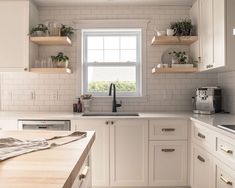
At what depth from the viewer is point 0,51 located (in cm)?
331

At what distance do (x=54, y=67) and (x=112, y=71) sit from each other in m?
0.81

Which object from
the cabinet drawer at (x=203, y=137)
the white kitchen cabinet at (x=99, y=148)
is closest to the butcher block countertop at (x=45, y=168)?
the cabinet drawer at (x=203, y=137)

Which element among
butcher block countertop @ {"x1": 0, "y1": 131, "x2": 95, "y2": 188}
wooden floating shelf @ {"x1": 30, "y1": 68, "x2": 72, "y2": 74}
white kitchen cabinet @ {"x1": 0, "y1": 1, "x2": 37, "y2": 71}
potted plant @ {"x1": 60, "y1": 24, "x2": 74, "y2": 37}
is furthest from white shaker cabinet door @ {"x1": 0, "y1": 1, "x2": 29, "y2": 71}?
butcher block countertop @ {"x1": 0, "y1": 131, "x2": 95, "y2": 188}

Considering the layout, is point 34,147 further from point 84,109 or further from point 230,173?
point 84,109

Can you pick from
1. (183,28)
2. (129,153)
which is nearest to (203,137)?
(129,153)

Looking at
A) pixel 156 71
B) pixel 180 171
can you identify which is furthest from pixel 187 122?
pixel 156 71

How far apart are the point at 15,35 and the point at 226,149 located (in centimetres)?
269

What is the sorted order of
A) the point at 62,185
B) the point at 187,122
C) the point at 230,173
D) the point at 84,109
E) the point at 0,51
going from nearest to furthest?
1. the point at 62,185
2. the point at 230,173
3. the point at 187,122
4. the point at 0,51
5. the point at 84,109

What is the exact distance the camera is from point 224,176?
1.93m

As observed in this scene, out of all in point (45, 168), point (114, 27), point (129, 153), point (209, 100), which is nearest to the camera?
point (45, 168)

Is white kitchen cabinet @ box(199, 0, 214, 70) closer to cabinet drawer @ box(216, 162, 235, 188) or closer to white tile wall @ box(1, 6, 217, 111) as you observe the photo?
white tile wall @ box(1, 6, 217, 111)

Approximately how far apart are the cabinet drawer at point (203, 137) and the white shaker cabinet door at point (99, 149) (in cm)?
94

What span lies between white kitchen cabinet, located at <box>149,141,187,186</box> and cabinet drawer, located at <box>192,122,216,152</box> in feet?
0.84

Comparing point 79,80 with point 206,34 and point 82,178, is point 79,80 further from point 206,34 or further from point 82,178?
point 82,178
